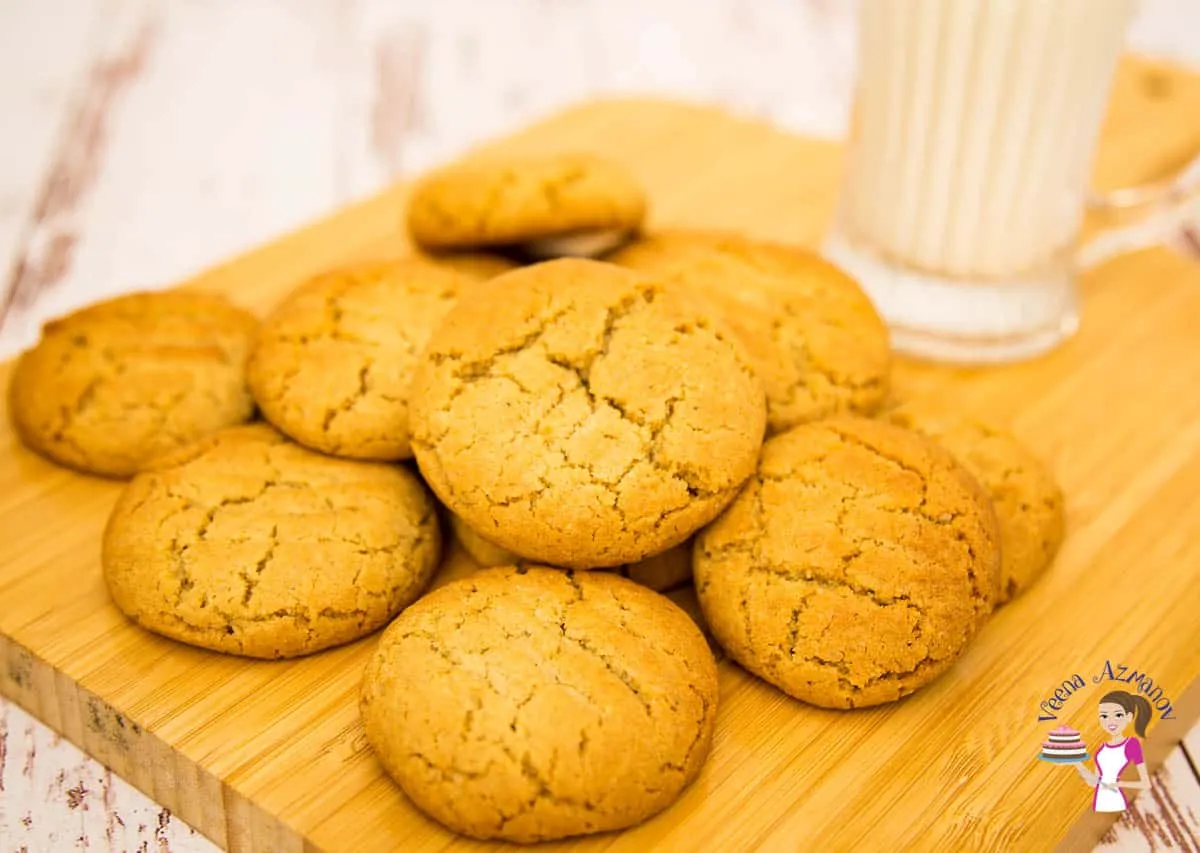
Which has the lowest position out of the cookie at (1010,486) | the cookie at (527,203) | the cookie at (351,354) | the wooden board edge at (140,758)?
the wooden board edge at (140,758)

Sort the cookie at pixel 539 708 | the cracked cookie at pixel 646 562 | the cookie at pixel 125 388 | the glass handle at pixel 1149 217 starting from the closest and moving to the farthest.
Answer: the cookie at pixel 539 708 → the cracked cookie at pixel 646 562 → the cookie at pixel 125 388 → the glass handle at pixel 1149 217

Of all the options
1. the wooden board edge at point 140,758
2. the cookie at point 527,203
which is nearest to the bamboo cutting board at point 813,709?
the wooden board edge at point 140,758

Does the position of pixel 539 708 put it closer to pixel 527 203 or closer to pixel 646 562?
pixel 646 562

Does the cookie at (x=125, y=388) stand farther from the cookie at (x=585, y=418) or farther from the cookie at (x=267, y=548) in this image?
the cookie at (x=585, y=418)

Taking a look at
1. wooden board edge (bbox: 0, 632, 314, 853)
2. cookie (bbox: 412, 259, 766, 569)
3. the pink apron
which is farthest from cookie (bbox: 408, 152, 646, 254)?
the pink apron

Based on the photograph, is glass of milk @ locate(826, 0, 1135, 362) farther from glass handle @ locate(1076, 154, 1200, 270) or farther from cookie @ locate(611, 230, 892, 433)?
cookie @ locate(611, 230, 892, 433)
